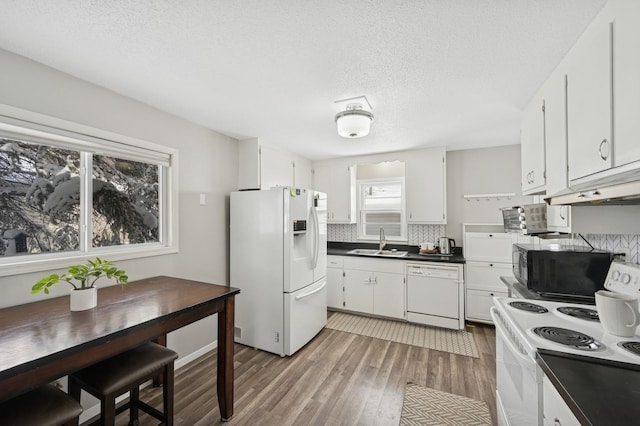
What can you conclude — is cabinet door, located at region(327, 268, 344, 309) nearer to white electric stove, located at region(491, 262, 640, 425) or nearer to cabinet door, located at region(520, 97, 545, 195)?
white electric stove, located at region(491, 262, 640, 425)

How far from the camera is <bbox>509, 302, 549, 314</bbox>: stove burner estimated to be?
1.49m

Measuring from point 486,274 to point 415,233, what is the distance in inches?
41.8

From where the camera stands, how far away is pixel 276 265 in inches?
109

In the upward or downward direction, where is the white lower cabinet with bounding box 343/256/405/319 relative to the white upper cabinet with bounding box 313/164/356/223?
downward

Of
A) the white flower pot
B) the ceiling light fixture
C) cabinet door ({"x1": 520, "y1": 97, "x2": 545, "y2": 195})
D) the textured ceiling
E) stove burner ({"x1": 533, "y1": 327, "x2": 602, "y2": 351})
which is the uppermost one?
the textured ceiling

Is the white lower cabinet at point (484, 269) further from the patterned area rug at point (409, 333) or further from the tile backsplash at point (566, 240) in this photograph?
the tile backsplash at point (566, 240)

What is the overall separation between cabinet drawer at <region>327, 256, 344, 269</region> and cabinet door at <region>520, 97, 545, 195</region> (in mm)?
2361

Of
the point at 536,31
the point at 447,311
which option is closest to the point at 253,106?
the point at 536,31

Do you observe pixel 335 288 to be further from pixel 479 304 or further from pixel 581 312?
pixel 581 312

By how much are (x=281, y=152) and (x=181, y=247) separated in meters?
1.76

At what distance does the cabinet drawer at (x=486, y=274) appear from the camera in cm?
323

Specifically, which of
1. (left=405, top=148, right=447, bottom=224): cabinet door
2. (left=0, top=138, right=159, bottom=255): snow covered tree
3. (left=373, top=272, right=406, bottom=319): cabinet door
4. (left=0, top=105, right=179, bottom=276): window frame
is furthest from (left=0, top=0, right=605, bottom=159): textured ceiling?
(left=373, top=272, right=406, bottom=319): cabinet door

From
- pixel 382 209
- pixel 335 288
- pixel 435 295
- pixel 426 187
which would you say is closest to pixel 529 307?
pixel 435 295

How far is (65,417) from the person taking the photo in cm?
109
